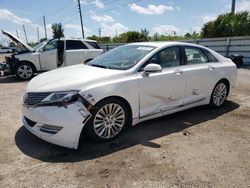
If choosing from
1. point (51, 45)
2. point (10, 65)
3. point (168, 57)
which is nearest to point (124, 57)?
point (168, 57)

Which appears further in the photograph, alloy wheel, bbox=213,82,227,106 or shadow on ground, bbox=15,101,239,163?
alloy wheel, bbox=213,82,227,106

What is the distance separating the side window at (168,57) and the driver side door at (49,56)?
22.3 feet

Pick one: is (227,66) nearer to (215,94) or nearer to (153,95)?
(215,94)

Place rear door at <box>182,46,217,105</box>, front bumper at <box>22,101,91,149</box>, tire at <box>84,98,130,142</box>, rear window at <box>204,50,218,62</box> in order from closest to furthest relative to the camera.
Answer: front bumper at <box>22,101,91,149</box>
tire at <box>84,98,130,142</box>
rear door at <box>182,46,217,105</box>
rear window at <box>204,50,218,62</box>

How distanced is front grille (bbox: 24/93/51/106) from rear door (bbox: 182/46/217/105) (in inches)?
103

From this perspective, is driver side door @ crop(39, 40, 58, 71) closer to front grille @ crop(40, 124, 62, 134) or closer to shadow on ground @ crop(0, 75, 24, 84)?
shadow on ground @ crop(0, 75, 24, 84)

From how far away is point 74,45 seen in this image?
10734 millimetres

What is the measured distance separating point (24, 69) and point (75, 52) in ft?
7.10

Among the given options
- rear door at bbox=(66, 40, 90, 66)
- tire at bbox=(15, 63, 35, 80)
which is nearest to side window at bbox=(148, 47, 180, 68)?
rear door at bbox=(66, 40, 90, 66)

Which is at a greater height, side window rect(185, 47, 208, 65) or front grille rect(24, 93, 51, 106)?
side window rect(185, 47, 208, 65)

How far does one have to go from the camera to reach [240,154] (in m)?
3.55

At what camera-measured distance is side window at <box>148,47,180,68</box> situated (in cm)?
446

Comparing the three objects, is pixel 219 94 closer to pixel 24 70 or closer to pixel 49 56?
pixel 49 56

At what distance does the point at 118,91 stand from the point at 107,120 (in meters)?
0.47
